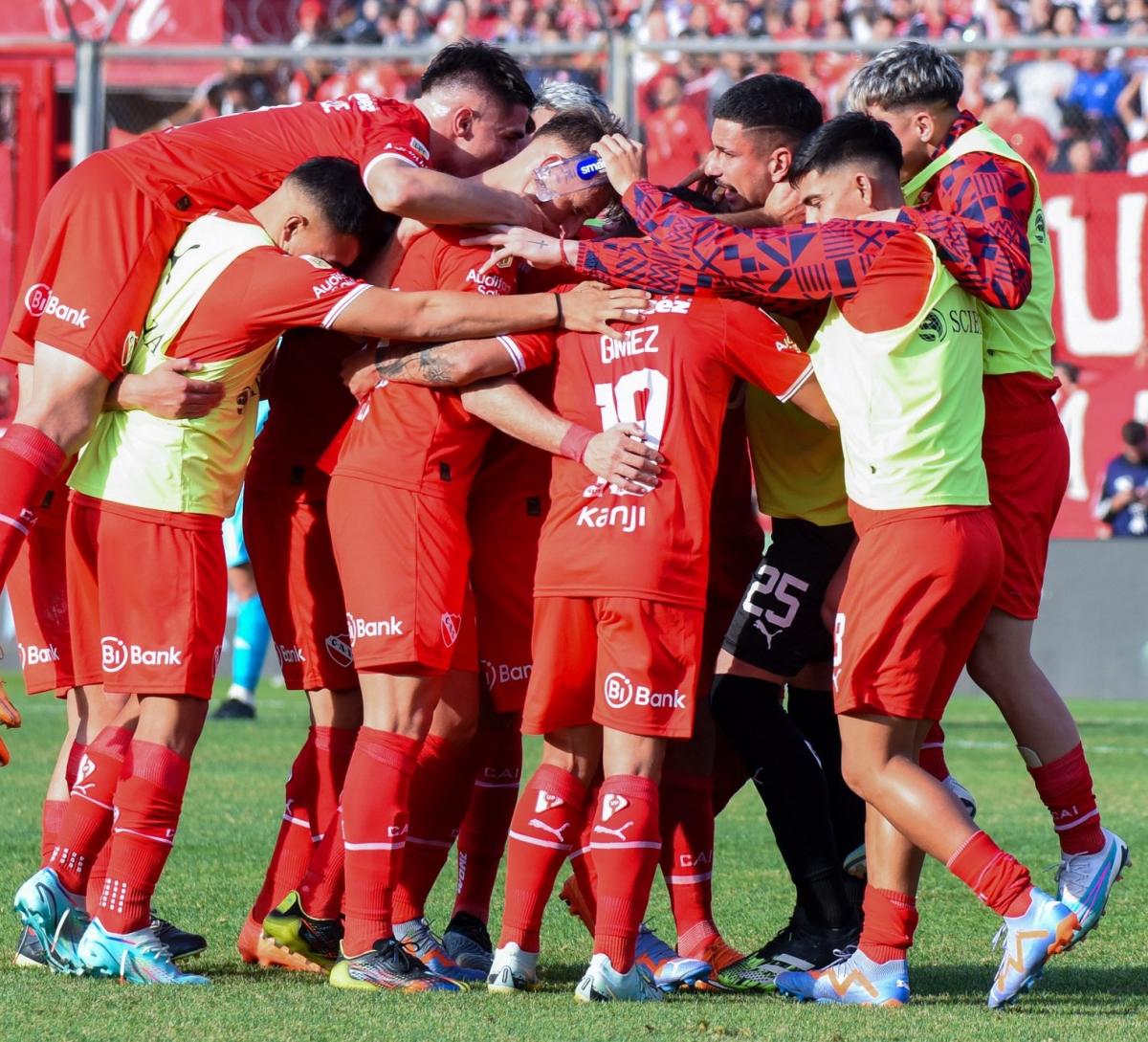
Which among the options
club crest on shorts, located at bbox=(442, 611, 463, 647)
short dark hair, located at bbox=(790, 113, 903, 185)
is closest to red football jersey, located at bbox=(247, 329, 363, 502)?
club crest on shorts, located at bbox=(442, 611, 463, 647)

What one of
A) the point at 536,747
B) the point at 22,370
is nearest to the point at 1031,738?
the point at 22,370

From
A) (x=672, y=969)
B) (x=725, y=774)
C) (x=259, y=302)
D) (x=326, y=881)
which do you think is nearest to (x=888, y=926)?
(x=672, y=969)

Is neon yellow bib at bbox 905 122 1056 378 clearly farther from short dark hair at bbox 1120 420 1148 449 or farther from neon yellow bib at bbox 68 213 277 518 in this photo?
short dark hair at bbox 1120 420 1148 449

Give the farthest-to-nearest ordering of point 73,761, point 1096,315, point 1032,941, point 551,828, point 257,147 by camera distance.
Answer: point 1096,315
point 257,147
point 73,761
point 551,828
point 1032,941

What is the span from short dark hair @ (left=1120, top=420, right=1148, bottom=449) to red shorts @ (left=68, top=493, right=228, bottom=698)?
33.6ft

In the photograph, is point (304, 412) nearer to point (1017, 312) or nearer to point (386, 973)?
point (386, 973)

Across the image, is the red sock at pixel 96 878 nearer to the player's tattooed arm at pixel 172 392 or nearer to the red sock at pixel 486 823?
the red sock at pixel 486 823

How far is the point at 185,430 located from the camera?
523cm

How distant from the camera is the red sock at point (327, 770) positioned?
224 inches

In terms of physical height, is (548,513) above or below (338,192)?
below

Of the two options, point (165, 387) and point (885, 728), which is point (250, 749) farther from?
point (885, 728)

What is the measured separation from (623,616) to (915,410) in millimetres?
966

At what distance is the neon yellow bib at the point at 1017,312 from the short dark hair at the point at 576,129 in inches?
40.3

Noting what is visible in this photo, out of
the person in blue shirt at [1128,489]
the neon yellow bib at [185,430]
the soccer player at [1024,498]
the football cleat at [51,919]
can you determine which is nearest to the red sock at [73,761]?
the football cleat at [51,919]
